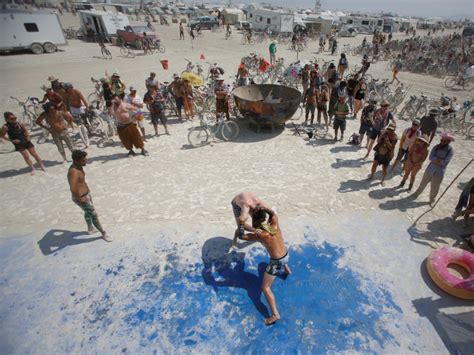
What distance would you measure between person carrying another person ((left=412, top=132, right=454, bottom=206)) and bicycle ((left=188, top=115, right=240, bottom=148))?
21.8 ft

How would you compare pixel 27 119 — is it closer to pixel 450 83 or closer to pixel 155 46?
pixel 155 46

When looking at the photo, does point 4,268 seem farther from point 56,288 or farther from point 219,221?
point 219,221

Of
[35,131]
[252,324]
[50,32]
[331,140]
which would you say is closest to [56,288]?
[252,324]

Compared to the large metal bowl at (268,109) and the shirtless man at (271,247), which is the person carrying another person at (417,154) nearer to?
the large metal bowl at (268,109)

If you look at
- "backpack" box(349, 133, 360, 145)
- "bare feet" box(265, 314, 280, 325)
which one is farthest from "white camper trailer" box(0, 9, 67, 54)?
"bare feet" box(265, 314, 280, 325)

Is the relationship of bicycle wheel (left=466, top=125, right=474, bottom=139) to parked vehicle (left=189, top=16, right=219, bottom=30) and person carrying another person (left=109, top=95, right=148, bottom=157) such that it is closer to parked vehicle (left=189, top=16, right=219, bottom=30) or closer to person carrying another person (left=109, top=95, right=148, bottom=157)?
person carrying another person (left=109, top=95, right=148, bottom=157)

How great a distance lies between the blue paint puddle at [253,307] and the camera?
4.32m

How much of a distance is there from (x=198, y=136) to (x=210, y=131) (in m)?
0.56

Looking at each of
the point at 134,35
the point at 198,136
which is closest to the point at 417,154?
the point at 198,136

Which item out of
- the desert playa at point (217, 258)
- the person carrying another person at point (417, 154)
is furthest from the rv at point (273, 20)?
the person carrying another person at point (417, 154)

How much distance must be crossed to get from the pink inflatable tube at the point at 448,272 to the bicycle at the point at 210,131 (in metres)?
7.68

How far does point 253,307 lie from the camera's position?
4.79 meters

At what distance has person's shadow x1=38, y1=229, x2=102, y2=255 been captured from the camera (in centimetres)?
596

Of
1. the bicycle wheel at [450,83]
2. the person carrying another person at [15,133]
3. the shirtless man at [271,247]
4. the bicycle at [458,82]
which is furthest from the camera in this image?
the bicycle wheel at [450,83]
